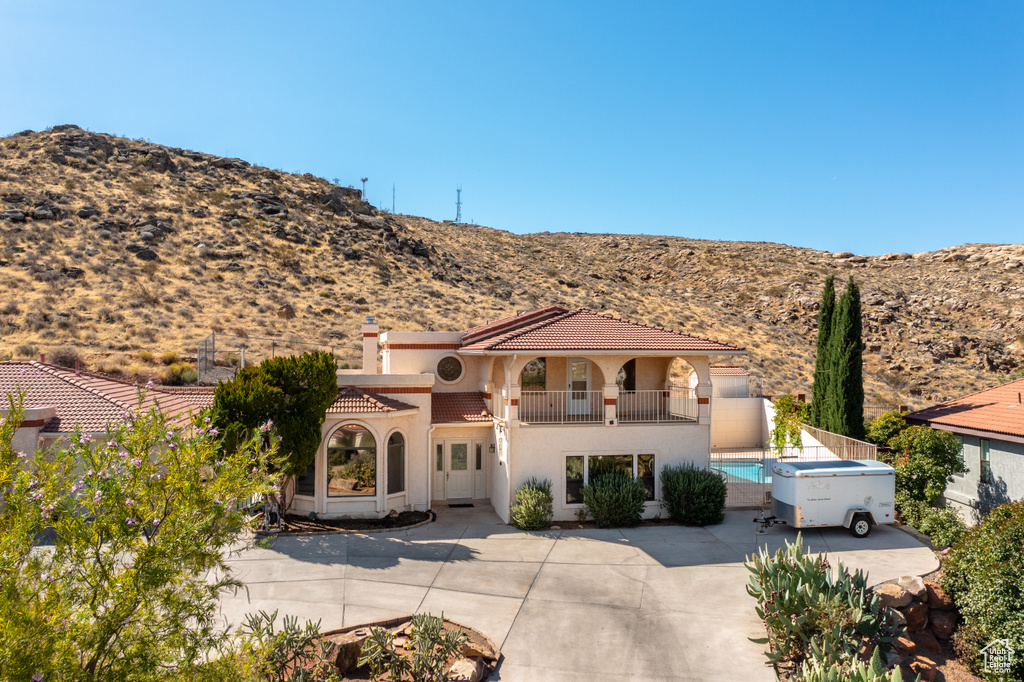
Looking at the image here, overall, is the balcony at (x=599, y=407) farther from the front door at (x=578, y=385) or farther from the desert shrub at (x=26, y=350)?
the desert shrub at (x=26, y=350)

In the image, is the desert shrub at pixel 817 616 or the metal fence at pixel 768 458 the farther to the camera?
the metal fence at pixel 768 458

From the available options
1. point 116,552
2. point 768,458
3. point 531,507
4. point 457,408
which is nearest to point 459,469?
point 457,408

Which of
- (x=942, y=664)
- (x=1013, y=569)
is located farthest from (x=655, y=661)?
(x=1013, y=569)

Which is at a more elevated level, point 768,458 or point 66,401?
point 66,401

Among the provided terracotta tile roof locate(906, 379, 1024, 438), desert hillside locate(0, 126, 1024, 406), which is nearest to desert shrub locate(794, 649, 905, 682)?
terracotta tile roof locate(906, 379, 1024, 438)

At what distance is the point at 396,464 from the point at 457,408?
114 inches

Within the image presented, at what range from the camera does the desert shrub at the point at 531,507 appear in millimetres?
16797

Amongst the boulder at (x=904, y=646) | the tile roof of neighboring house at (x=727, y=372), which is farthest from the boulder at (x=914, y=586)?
the tile roof of neighboring house at (x=727, y=372)

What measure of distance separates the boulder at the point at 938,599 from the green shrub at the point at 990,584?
0.39 ft

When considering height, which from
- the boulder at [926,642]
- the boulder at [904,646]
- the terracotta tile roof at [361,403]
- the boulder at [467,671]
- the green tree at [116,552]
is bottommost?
the boulder at [926,642]

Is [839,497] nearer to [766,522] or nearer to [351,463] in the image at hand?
[766,522]

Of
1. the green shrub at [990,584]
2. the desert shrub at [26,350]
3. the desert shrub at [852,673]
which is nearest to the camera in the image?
the desert shrub at [852,673]

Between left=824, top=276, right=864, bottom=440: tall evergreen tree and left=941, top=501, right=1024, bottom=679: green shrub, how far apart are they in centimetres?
1264

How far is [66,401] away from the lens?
1784 cm
